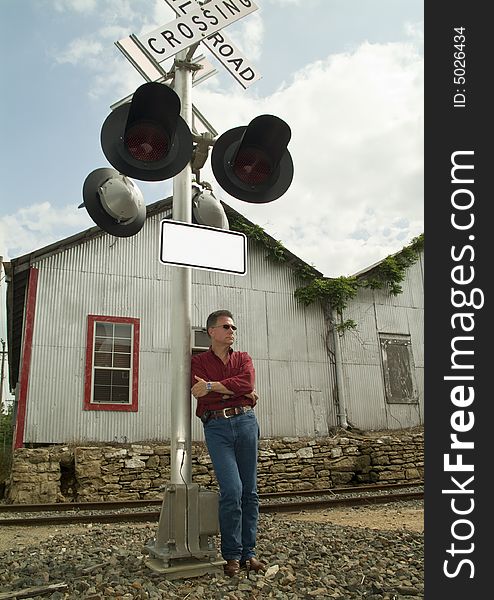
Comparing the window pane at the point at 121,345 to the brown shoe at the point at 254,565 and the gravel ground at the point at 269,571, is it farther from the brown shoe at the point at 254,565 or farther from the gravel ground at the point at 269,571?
the brown shoe at the point at 254,565

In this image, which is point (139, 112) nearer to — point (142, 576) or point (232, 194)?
point (232, 194)

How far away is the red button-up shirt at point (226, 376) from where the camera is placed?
3.73m

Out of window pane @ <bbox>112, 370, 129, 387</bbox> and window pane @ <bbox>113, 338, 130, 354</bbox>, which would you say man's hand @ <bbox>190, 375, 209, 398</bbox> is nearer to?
window pane @ <bbox>112, 370, 129, 387</bbox>

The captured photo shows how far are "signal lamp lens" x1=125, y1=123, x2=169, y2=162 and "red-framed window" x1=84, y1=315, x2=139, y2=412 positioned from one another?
9960 mm

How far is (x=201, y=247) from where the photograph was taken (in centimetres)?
377

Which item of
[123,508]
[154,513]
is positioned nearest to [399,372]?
[123,508]

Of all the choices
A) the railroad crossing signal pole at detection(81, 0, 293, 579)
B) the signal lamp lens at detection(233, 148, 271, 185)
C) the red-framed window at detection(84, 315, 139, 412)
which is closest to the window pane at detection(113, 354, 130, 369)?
the red-framed window at detection(84, 315, 139, 412)

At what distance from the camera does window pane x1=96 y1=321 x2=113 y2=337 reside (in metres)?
13.2

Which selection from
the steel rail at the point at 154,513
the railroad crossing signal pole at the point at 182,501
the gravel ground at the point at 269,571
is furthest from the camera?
the steel rail at the point at 154,513

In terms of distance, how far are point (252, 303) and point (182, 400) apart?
11.4 metres

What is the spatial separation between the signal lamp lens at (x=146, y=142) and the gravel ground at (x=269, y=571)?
2639 mm

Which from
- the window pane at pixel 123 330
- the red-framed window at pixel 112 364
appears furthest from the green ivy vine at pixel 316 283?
the red-framed window at pixel 112 364

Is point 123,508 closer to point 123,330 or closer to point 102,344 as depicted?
point 102,344

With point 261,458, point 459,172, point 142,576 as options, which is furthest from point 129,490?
point 459,172
